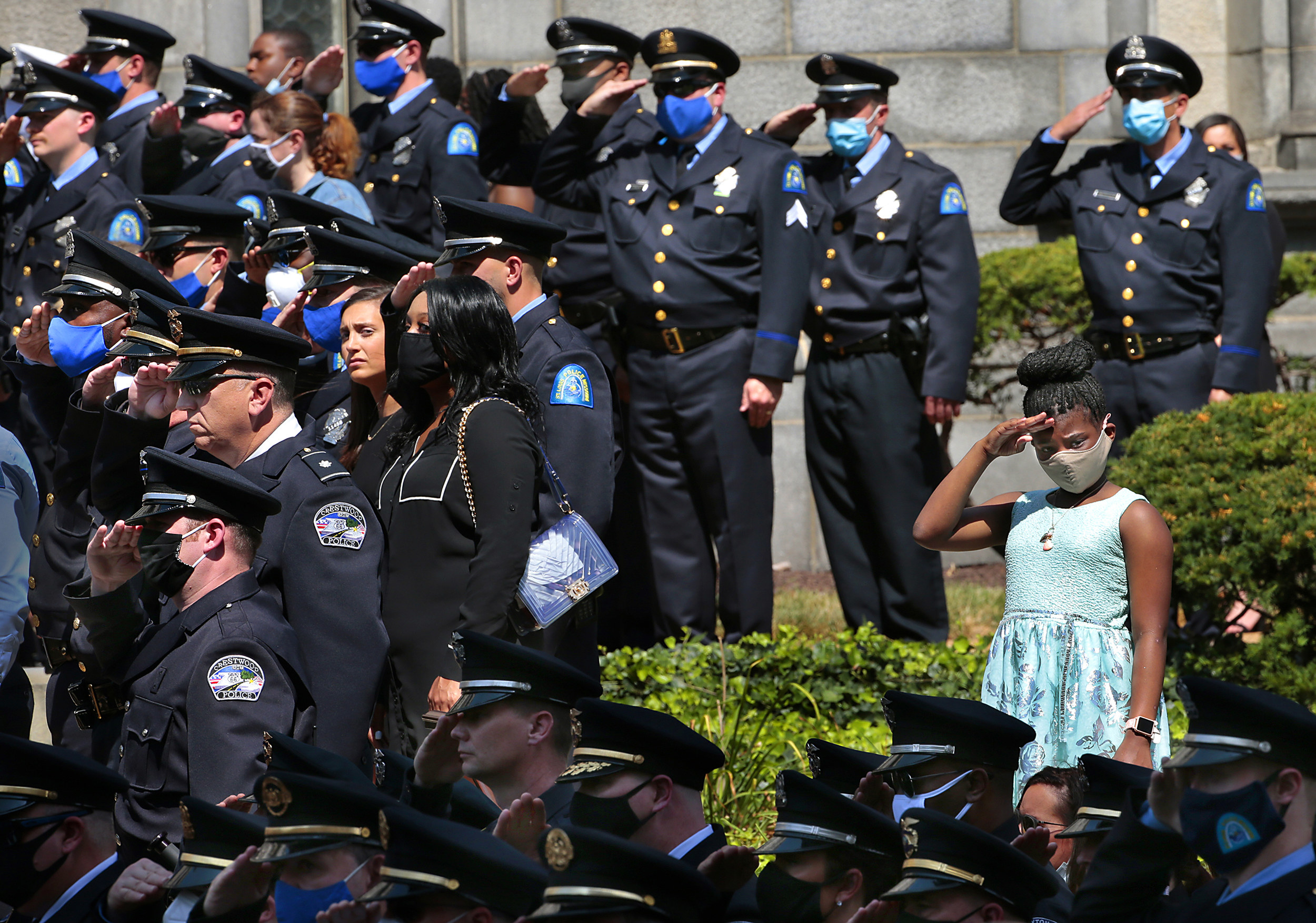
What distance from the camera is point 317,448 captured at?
427 cm

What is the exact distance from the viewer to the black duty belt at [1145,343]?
700 cm

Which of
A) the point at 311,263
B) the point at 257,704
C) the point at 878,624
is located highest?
the point at 311,263

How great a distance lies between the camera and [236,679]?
3447 mm

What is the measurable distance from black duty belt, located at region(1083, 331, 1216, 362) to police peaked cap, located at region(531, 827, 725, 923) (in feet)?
17.1

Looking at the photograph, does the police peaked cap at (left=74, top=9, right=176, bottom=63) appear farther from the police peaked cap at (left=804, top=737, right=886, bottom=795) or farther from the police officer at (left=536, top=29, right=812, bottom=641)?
the police peaked cap at (left=804, top=737, right=886, bottom=795)

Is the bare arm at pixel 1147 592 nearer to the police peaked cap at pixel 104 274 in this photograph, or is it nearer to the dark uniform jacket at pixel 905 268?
the dark uniform jacket at pixel 905 268

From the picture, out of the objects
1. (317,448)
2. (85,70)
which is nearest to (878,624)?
(317,448)

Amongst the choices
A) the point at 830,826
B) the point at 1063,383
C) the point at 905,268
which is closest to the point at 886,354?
the point at 905,268

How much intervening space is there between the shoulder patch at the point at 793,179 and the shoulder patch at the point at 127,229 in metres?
2.73

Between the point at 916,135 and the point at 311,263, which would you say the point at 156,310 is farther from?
the point at 916,135

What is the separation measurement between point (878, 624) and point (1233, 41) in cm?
555

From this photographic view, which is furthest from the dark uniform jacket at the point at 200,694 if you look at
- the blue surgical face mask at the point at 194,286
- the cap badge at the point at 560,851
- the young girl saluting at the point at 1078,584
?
the blue surgical face mask at the point at 194,286

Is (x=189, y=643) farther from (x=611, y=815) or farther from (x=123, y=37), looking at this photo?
(x=123, y=37)

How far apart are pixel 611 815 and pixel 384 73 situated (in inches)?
228
